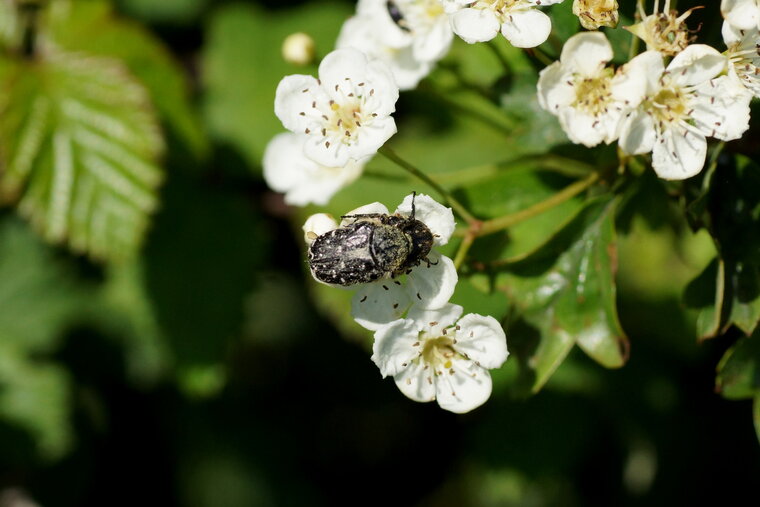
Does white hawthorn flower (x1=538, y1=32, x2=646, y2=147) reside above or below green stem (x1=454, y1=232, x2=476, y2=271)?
above

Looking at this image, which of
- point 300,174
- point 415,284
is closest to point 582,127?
point 415,284

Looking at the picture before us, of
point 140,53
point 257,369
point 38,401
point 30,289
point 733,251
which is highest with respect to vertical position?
point 733,251

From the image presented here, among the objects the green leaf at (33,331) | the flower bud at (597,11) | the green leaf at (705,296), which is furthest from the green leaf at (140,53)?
the green leaf at (705,296)

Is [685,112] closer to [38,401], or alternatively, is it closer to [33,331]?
[38,401]

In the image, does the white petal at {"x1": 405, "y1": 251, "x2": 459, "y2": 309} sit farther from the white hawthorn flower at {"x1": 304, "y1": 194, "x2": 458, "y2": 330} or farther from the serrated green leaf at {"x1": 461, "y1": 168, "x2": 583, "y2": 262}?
Answer: the serrated green leaf at {"x1": 461, "y1": 168, "x2": 583, "y2": 262}

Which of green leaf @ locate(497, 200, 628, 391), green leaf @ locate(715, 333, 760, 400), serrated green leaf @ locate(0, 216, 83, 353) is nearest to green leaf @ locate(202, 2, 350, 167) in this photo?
serrated green leaf @ locate(0, 216, 83, 353)

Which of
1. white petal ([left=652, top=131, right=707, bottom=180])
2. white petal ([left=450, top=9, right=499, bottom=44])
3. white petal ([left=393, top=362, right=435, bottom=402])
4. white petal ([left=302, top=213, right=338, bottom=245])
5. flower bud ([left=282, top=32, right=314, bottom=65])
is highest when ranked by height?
white petal ([left=450, top=9, right=499, bottom=44])

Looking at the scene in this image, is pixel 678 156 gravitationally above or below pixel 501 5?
below

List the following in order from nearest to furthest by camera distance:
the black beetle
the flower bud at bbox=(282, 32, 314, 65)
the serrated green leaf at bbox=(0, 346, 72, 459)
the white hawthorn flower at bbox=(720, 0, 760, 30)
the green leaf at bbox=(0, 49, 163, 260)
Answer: the white hawthorn flower at bbox=(720, 0, 760, 30)
the black beetle
the flower bud at bbox=(282, 32, 314, 65)
the green leaf at bbox=(0, 49, 163, 260)
the serrated green leaf at bbox=(0, 346, 72, 459)
